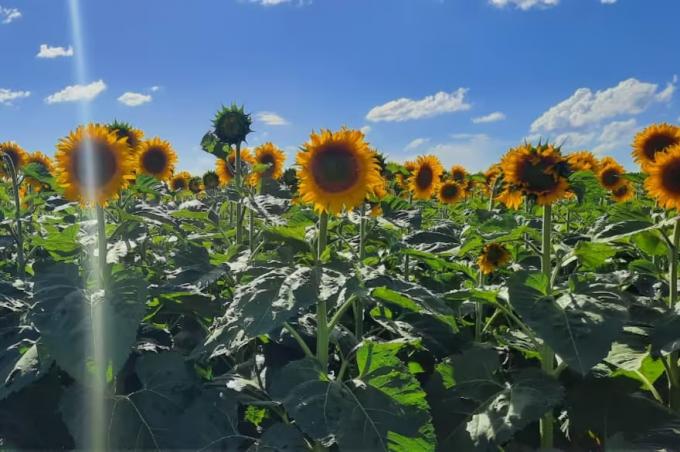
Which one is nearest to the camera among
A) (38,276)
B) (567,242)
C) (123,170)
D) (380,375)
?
(380,375)

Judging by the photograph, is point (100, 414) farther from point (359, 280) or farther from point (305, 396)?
point (359, 280)

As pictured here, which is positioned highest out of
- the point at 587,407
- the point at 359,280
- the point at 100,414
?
the point at 359,280

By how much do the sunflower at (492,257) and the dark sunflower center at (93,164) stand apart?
2.18 meters

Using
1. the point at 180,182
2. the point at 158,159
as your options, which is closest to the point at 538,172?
the point at 158,159

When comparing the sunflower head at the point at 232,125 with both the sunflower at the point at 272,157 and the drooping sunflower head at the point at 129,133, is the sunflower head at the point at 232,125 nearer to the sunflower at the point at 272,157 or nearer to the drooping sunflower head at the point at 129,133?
the drooping sunflower head at the point at 129,133

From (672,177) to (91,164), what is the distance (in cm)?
295

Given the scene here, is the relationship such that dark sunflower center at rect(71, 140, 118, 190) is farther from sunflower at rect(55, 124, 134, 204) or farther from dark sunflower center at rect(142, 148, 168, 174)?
dark sunflower center at rect(142, 148, 168, 174)

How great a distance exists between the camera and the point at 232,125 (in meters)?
4.55

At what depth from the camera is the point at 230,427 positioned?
2223mm

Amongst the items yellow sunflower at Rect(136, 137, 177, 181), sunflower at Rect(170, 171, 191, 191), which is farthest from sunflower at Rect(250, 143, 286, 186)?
sunflower at Rect(170, 171, 191, 191)

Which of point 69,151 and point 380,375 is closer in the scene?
point 380,375

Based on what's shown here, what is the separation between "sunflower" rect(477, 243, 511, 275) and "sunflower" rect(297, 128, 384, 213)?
47.8 inches

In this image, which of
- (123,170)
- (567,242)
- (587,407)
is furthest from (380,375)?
(567,242)

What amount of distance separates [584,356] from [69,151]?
2526 millimetres
